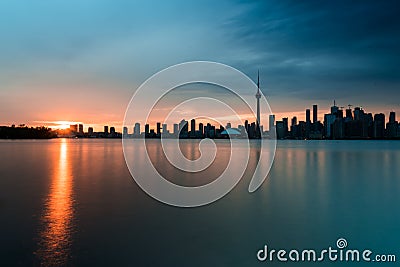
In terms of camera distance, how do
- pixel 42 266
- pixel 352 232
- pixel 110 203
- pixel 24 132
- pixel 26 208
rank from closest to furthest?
pixel 42 266
pixel 352 232
pixel 26 208
pixel 110 203
pixel 24 132

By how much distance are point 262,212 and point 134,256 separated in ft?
22.3

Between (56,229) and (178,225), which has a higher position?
(56,229)

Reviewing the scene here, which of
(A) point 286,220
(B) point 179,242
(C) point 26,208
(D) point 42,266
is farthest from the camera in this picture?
(C) point 26,208

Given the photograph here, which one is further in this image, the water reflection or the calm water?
the calm water

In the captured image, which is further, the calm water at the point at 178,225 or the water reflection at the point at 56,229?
the calm water at the point at 178,225

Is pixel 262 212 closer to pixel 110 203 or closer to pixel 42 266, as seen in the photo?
pixel 110 203

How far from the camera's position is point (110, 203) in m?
15.4

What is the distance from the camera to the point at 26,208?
14.1 metres

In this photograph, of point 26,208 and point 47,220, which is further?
point 26,208

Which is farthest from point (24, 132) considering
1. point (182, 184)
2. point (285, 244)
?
point (285, 244)

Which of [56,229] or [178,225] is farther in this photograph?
[178,225]

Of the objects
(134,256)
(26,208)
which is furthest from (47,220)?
(134,256)

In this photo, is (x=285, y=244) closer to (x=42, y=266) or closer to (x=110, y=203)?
(x=42, y=266)

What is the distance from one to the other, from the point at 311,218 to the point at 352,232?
1.93 m
